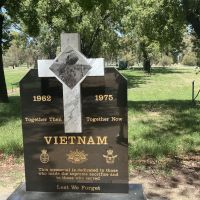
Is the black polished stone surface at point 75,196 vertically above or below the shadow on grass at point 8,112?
above

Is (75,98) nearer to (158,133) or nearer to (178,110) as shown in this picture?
(158,133)

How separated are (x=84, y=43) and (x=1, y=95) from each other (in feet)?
78.8

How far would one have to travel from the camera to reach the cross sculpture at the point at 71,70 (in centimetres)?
495

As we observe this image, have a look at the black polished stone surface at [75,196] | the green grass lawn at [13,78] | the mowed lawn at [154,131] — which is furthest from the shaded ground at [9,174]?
the green grass lawn at [13,78]

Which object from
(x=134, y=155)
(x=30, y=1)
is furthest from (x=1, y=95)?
(x=134, y=155)

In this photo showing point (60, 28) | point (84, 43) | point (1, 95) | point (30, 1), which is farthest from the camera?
point (84, 43)

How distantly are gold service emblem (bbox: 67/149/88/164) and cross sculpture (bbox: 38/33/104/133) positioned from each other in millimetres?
312

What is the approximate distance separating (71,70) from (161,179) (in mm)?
3021

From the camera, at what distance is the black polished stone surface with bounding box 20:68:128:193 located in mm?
4926

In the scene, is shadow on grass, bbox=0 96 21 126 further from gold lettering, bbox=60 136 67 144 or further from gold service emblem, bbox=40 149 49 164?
gold lettering, bbox=60 136 67 144

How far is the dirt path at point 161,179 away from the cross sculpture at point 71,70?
6.96ft

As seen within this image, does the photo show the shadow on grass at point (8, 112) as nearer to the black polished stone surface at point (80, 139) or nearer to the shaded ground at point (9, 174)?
the shaded ground at point (9, 174)

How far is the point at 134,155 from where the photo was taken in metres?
8.45

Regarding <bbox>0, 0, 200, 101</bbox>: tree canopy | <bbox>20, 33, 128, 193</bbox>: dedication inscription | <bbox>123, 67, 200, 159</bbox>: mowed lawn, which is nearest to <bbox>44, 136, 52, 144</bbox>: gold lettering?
<bbox>20, 33, 128, 193</bbox>: dedication inscription
